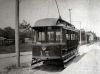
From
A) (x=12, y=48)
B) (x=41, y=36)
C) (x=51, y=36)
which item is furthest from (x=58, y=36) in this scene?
(x=12, y=48)

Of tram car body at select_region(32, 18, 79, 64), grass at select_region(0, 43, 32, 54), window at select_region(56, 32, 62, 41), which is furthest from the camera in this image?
window at select_region(56, 32, 62, 41)

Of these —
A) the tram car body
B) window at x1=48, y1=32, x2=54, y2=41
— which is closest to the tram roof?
the tram car body

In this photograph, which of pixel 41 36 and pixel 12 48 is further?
pixel 41 36

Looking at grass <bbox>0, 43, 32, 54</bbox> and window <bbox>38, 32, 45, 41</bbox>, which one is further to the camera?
window <bbox>38, 32, 45, 41</bbox>

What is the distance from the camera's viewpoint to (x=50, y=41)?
3.12m

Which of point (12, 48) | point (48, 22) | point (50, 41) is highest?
point (48, 22)

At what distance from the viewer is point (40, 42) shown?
313 centimetres

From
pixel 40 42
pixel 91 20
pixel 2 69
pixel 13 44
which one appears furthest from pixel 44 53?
pixel 91 20

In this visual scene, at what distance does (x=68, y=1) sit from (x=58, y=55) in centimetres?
93

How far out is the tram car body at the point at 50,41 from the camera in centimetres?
305

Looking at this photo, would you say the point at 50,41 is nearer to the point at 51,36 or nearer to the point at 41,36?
the point at 51,36

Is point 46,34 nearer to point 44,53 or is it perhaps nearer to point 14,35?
point 44,53

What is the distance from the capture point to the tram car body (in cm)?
305

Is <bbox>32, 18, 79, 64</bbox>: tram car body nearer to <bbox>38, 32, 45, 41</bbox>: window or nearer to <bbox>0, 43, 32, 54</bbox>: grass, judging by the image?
<bbox>38, 32, 45, 41</bbox>: window
